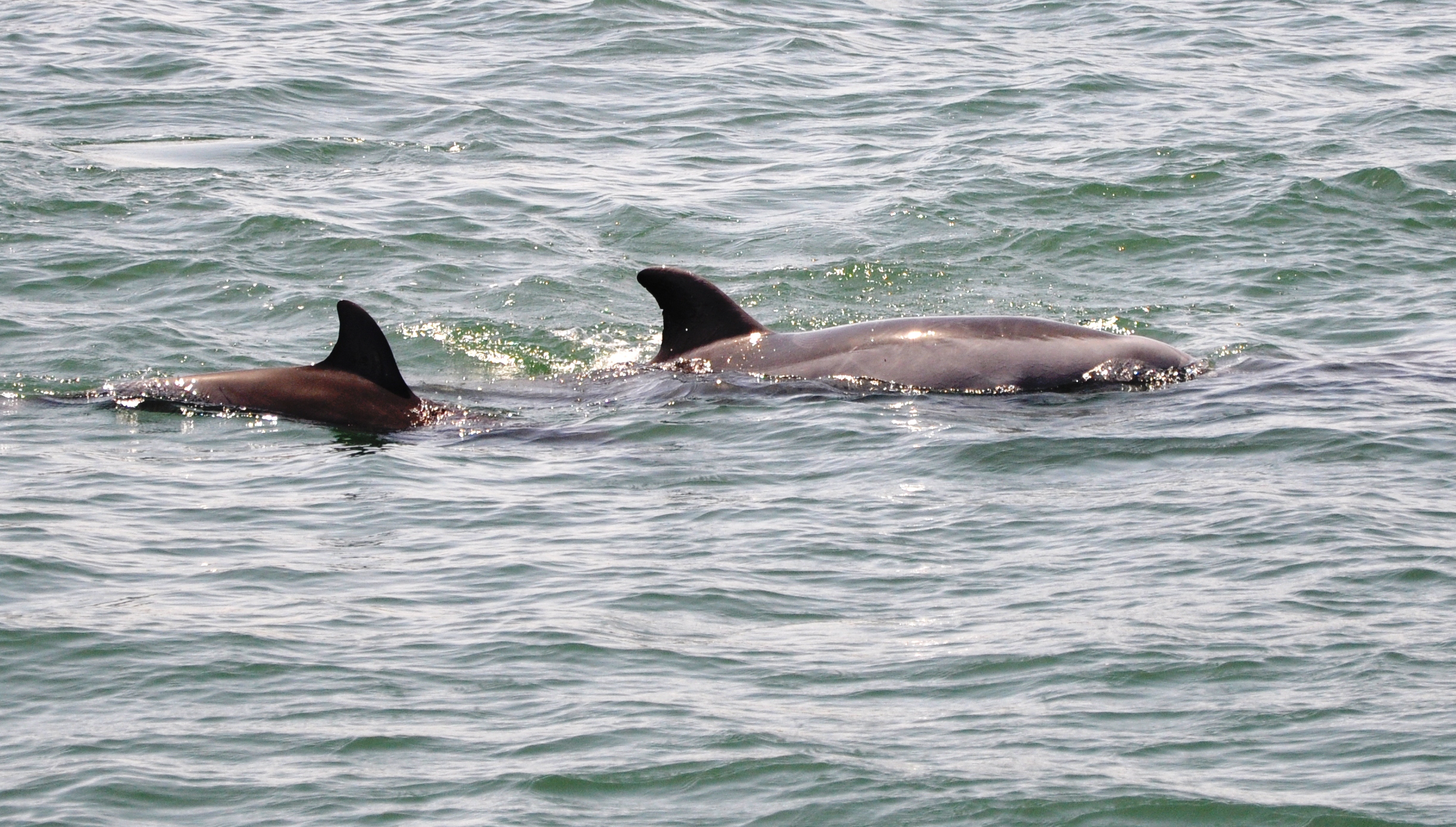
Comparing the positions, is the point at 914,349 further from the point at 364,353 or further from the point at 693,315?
the point at 364,353

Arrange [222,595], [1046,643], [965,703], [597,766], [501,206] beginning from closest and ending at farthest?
[597,766], [965,703], [1046,643], [222,595], [501,206]

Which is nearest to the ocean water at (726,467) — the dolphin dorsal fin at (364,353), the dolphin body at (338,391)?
the dolphin body at (338,391)

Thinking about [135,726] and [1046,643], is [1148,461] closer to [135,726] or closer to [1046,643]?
[1046,643]

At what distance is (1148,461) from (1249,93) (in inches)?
518

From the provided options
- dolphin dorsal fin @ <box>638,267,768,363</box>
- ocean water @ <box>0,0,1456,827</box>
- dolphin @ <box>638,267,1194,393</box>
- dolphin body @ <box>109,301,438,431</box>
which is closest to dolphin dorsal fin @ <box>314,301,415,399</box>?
dolphin body @ <box>109,301,438,431</box>

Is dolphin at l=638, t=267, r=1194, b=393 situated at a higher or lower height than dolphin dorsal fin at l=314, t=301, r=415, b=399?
lower

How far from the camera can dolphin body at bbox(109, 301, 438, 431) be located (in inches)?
461

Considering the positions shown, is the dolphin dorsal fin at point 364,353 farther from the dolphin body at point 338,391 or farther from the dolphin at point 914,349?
the dolphin at point 914,349

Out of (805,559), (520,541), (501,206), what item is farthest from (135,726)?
(501,206)

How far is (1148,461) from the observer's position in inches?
429

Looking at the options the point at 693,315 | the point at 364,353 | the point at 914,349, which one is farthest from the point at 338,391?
the point at 914,349

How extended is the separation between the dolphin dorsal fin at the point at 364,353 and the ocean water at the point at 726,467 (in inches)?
14.4

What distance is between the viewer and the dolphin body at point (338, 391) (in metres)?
11.7

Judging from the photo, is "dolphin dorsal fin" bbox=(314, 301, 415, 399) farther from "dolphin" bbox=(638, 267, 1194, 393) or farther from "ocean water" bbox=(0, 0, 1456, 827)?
"dolphin" bbox=(638, 267, 1194, 393)
